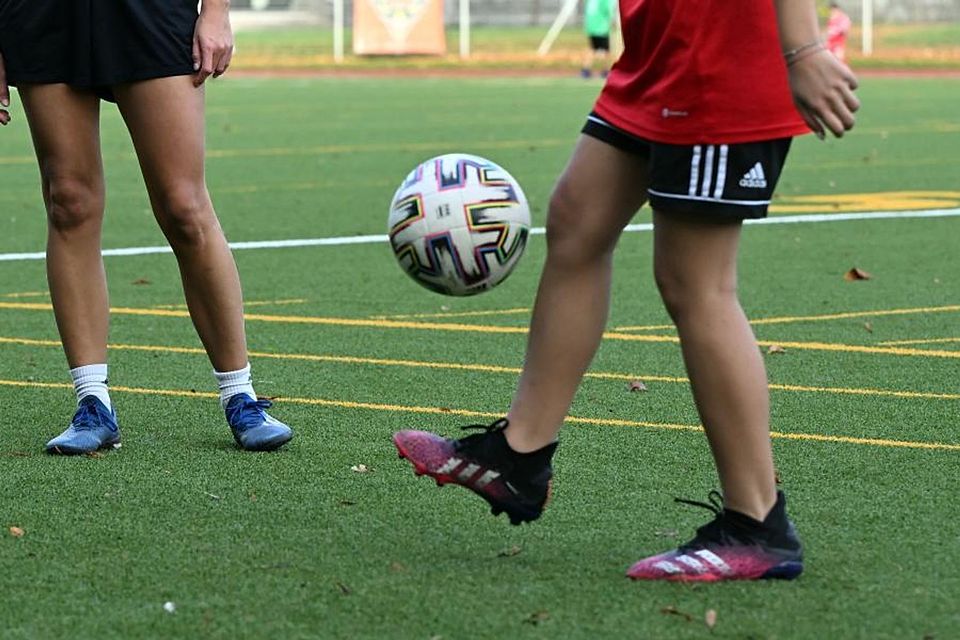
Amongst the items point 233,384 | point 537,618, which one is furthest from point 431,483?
point 537,618

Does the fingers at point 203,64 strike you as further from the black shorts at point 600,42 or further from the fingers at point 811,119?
the black shorts at point 600,42

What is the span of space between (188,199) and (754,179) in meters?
2.24

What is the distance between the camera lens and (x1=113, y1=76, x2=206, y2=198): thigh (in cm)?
589

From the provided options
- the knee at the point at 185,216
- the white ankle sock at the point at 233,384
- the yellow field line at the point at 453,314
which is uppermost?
the knee at the point at 185,216

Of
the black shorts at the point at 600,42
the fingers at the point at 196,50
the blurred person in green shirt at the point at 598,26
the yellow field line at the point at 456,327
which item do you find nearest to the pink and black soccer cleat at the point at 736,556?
the fingers at the point at 196,50

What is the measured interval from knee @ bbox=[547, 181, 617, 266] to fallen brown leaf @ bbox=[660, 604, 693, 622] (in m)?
0.91

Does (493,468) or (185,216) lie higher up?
(185,216)

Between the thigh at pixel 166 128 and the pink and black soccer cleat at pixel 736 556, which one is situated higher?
the thigh at pixel 166 128

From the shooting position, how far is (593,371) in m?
7.52

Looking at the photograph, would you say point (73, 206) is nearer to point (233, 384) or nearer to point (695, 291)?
point (233, 384)

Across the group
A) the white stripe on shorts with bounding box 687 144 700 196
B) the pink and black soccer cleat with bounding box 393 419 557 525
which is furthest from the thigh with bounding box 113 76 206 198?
the white stripe on shorts with bounding box 687 144 700 196

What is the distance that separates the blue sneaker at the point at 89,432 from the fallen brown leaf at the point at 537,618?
87.5 inches

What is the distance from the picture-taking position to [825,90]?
13.6 ft

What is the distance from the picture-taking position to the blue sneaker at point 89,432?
6.01m
